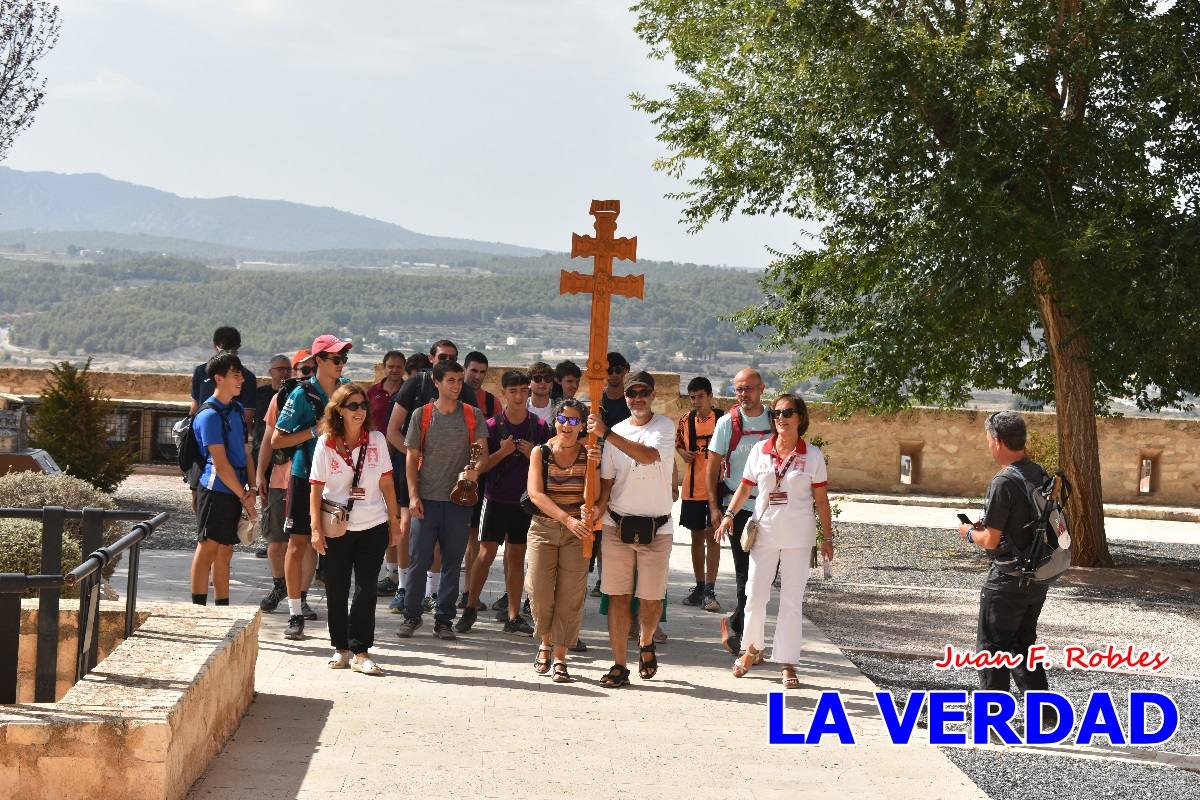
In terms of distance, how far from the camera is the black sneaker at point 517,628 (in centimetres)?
972

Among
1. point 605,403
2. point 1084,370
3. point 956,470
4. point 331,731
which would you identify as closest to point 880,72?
point 1084,370

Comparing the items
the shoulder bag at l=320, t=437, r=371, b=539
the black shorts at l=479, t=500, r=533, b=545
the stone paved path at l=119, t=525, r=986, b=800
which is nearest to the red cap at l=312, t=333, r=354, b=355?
the shoulder bag at l=320, t=437, r=371, b=539

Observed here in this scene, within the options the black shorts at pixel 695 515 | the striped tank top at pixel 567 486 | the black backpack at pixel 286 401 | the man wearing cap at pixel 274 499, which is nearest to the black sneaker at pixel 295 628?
the man wearing cap at pixel 274 499

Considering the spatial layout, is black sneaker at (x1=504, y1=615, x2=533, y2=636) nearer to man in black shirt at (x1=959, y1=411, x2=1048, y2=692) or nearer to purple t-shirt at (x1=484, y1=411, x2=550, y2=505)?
purple t-shirt at (x1=484, y1=411, x2=550, y2=505)

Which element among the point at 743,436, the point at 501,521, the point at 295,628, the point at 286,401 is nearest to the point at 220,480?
the point at 286,401

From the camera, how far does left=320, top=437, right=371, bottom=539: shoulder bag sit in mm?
8117

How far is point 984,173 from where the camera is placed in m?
13.6

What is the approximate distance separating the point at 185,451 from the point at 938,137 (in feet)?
27.2

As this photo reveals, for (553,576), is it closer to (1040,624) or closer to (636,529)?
(636,529)

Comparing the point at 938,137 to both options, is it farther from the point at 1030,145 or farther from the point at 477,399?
the point at 477,399

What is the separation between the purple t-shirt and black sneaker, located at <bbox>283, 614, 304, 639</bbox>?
1434mm

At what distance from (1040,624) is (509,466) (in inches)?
177

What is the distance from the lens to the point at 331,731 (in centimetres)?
686

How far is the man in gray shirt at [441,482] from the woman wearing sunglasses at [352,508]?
104 cm
